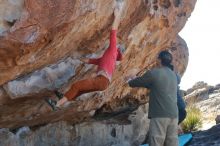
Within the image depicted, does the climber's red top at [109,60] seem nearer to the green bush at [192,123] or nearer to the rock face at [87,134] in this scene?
the rock face at [87,134]

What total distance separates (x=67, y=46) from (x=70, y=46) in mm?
128

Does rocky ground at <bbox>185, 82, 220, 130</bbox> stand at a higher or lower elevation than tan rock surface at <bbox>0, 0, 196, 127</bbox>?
higher

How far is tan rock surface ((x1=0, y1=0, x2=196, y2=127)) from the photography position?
8469mm

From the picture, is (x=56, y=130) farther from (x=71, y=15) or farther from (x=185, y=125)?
(x=185, y=125)

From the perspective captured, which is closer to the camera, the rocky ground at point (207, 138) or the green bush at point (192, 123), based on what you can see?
the rocky ground at point (207, 138)

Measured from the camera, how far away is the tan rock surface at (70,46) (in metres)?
8.47

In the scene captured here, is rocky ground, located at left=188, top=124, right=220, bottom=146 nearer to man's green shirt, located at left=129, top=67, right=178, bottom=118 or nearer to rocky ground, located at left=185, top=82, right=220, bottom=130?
man's green shirt, located at left=129, top=67, right=178, bottom=118

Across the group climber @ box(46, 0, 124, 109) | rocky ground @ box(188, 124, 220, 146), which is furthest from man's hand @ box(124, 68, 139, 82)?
climber @ box(46, 0, 124, 109)

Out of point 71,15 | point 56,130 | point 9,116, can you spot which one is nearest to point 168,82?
point 71,15

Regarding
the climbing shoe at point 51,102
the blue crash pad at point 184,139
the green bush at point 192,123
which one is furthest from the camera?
the green bush at point 192,123

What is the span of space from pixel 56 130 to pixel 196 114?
8228 mm

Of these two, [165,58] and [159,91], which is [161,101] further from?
[165,58]

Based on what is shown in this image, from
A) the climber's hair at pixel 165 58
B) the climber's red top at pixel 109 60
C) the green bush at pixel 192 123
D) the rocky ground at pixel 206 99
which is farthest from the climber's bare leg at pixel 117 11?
the rocky ground at pixel 206 99

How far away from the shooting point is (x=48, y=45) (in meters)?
9.06
